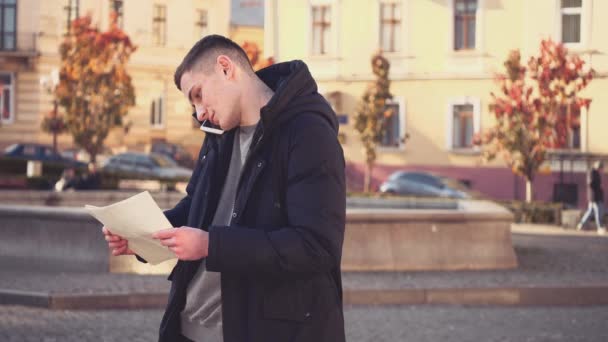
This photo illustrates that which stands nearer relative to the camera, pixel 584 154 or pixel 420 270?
pixel 420 270

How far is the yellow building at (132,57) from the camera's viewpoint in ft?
164

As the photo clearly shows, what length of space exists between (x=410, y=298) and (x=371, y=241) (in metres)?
2.22

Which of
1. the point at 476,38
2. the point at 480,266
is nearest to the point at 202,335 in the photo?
the point at 480,266

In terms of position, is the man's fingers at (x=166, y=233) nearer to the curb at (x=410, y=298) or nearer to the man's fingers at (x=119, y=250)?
the man's fingers at (x=119, y=250)

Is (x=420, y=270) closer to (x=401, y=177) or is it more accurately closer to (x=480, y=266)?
(x=480, y=266)

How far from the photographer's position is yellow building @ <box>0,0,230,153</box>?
4997 centimetres

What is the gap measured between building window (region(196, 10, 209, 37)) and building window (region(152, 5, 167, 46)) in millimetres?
1939

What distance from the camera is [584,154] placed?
3581 cm

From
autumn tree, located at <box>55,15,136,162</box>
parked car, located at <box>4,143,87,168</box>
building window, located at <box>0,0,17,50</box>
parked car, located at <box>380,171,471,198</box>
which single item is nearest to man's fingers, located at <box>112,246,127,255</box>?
parked car, located at <box>380,171,471,198</box>

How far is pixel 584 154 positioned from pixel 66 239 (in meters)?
24.1

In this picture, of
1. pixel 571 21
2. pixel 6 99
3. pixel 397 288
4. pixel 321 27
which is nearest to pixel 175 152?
pixel 6 99

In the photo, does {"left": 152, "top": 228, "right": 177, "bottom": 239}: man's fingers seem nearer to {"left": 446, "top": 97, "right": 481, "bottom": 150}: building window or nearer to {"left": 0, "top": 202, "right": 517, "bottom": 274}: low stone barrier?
{"left": 0, "top": 202, "right": 517, "bottom": 274}: low stone barrier

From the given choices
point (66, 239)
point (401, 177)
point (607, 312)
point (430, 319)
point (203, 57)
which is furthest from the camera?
point (401, 177)

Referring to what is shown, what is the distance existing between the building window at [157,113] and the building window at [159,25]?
261 cm
